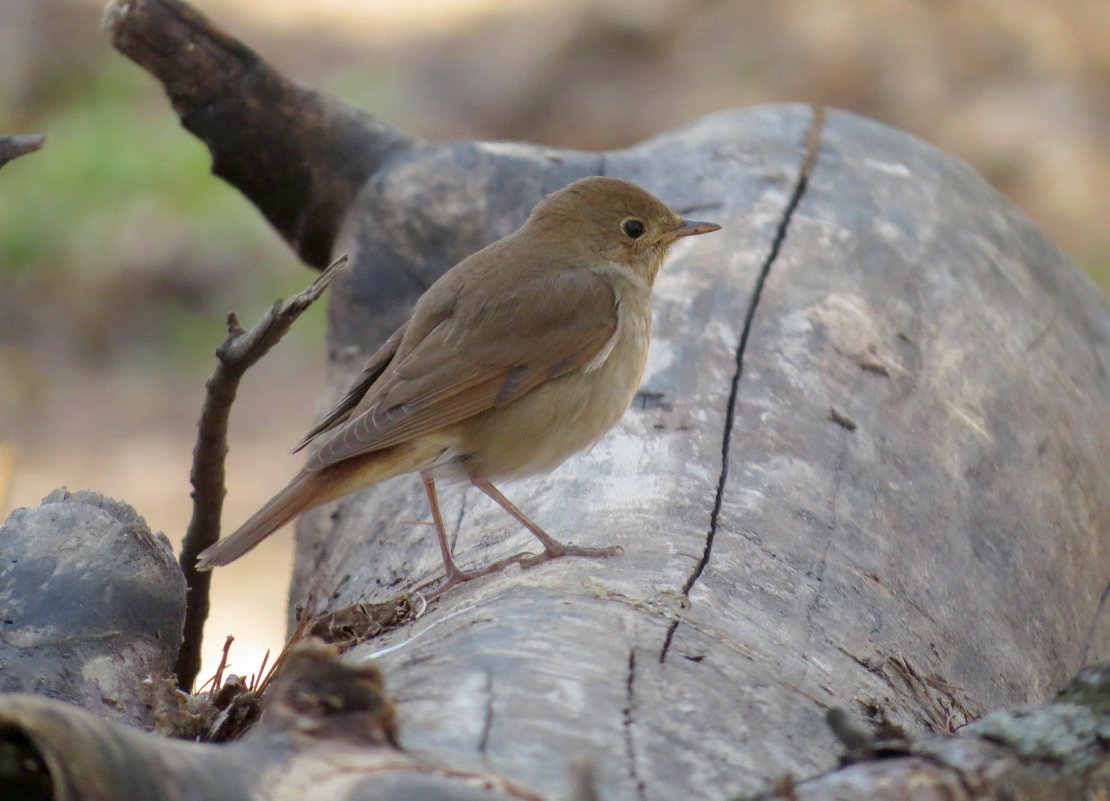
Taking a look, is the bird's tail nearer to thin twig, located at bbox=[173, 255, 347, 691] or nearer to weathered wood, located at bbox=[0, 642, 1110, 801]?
thin twig, located at bbox=[173, 255, 347, 691]

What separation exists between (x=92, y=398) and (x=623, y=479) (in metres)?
5.77

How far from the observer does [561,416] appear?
3.73 metres

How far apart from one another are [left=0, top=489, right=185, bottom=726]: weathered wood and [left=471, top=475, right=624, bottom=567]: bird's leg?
77 centimetres

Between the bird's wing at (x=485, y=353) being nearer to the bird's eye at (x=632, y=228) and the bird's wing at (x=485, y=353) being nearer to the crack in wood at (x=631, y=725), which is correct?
the bird's eye at (x=632, y=228)

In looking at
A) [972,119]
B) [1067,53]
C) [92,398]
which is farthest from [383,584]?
[1067,53]

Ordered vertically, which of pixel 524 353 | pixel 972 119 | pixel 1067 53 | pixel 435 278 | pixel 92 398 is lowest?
pixel 524 353

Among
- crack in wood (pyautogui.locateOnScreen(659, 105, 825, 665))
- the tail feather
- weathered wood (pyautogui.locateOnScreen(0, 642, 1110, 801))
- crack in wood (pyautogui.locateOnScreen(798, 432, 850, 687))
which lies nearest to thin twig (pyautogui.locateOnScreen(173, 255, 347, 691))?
the tail feather

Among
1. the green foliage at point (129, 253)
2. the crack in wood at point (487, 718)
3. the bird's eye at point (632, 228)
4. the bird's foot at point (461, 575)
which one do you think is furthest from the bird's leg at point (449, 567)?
the green foliage at point (129, 253)

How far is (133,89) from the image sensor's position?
10664 mm

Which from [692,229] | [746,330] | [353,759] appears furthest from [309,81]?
[353,759]

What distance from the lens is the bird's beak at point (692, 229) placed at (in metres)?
4.16

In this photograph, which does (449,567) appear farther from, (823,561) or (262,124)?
(262,124)

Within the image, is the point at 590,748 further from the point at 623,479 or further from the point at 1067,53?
the point at 1067,53

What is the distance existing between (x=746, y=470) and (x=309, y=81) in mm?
8116
